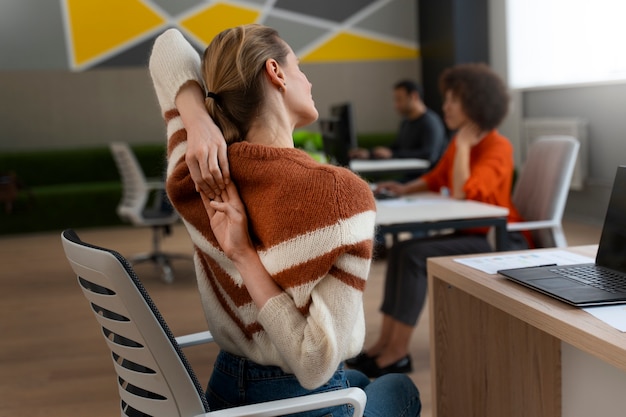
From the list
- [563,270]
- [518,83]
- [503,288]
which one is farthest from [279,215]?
[518,83]

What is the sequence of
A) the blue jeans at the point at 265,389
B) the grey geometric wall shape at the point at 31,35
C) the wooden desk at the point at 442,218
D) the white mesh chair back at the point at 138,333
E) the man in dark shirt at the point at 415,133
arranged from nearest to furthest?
the white mesh chair back at the point at 138,333
the blue jeans at the point at 265,389
the wooden desk at the point at 442,218
the man in dark shirt at the point at 415,133
the grey geometric wall shape at the point at 31,35

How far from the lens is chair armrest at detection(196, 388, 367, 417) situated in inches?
45.8

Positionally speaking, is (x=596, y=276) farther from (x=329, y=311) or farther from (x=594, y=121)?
(x=594, y=121)

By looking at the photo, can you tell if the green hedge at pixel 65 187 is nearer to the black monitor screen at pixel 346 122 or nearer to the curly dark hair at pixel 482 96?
the black monitor screen at pixel 346 122

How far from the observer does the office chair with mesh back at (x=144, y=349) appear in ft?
3.55

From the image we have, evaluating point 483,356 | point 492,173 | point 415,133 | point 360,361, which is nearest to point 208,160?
point 483,356

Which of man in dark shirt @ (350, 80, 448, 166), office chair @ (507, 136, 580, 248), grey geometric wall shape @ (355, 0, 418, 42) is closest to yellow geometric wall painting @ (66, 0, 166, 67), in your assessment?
grey geometric wall shape @ (355, 0, 418, 42)

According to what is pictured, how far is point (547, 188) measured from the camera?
10.4ft

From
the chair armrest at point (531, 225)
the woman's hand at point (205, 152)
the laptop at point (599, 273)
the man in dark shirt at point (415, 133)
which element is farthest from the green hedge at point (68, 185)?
the laptop at point (599, 273)

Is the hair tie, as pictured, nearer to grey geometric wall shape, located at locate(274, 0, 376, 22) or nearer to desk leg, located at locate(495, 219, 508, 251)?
desk leg, located at locate(495, 219, 508, 251)

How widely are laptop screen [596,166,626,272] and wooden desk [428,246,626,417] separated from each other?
22 cm

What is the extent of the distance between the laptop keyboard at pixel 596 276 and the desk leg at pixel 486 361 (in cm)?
29

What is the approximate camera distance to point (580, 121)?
625 cm

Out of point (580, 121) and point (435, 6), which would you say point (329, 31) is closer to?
point (435, 6)
